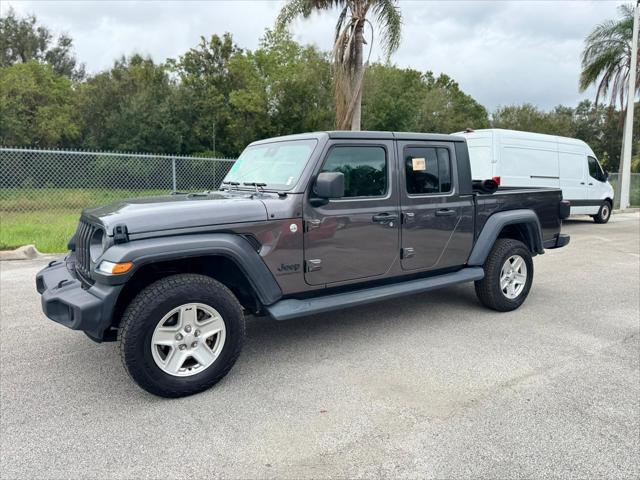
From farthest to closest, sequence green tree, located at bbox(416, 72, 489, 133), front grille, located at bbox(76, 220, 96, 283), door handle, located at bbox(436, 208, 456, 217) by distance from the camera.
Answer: green tree, located at bbox(416, 72, 489, 133) → door handle, located at bbox(436, 208, 456, 217) → front grille, located at bbox(76, 220, 96, 283)

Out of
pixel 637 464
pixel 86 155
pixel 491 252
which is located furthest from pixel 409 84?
pixel 637 464

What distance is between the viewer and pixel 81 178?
32.8ft

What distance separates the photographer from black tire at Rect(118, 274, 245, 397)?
10.1ft

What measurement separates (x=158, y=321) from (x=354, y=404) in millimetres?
1435

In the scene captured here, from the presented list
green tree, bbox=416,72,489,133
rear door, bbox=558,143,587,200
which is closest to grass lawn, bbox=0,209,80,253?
rear door, bbox=558,143,587,200

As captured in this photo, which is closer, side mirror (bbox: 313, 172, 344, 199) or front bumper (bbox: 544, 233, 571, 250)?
side mirror (bbox: 313, 172, 344, 199)

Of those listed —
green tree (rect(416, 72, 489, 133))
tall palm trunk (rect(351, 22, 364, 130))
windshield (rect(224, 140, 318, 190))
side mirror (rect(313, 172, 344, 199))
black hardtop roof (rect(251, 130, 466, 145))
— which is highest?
green tree (rect(416, 72, 489, 133))

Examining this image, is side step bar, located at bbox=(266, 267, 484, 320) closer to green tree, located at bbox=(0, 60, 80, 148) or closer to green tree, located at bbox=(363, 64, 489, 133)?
green tree, located at bbox=(363, 64, 489, 133)

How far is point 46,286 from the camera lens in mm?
3711

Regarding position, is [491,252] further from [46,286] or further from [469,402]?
[46,286]

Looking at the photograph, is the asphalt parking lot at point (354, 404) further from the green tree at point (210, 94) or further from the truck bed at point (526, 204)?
the green tree at point (210, 94)

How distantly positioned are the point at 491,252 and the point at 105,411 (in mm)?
3995

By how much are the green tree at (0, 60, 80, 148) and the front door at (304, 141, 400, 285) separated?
25.1 m

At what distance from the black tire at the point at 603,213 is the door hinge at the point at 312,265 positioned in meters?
14.0
